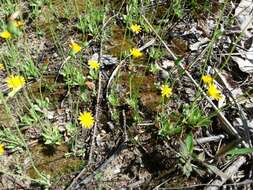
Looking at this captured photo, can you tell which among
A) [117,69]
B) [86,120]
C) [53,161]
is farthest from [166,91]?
[53,161]

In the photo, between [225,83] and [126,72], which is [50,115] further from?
[225,83]

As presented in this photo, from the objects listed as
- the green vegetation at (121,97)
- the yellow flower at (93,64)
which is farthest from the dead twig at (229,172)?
the yellow flower at (93,64)

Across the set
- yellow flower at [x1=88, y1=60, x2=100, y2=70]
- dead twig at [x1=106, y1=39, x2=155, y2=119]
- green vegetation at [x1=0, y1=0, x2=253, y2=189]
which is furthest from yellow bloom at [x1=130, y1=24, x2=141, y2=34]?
yellow flower at [x1=88, y1=60, x2=100, y2=70]

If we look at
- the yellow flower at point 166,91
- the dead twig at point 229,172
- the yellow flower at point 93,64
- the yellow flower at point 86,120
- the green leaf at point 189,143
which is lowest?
the dead twig at point 229,172

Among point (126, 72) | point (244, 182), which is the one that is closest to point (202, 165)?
point (244, 182)

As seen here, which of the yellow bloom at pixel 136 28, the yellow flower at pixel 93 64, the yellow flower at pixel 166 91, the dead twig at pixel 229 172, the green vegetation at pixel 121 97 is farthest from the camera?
the yellow bloom at pixel 136 28

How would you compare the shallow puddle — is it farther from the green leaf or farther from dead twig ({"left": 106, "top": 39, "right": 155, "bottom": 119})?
the green leaf

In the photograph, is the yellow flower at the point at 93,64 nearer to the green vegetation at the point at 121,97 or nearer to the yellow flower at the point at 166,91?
the green vegetation at the point at 121,97

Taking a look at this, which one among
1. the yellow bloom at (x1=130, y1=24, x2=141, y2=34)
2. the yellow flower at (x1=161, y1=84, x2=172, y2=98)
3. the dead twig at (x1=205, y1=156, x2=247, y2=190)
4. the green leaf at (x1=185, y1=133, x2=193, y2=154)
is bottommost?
the dead twig at (x1=205, y1=156, x2=247, y2=190)

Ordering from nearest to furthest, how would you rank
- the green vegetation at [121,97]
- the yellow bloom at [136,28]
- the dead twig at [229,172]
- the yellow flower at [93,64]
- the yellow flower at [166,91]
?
the dead twig at [229,172]
the green vegetation at [121,97]
the yellow flower at [166,91]
the yellow flower at [93,64]
the yellow bloom at [136,28]
